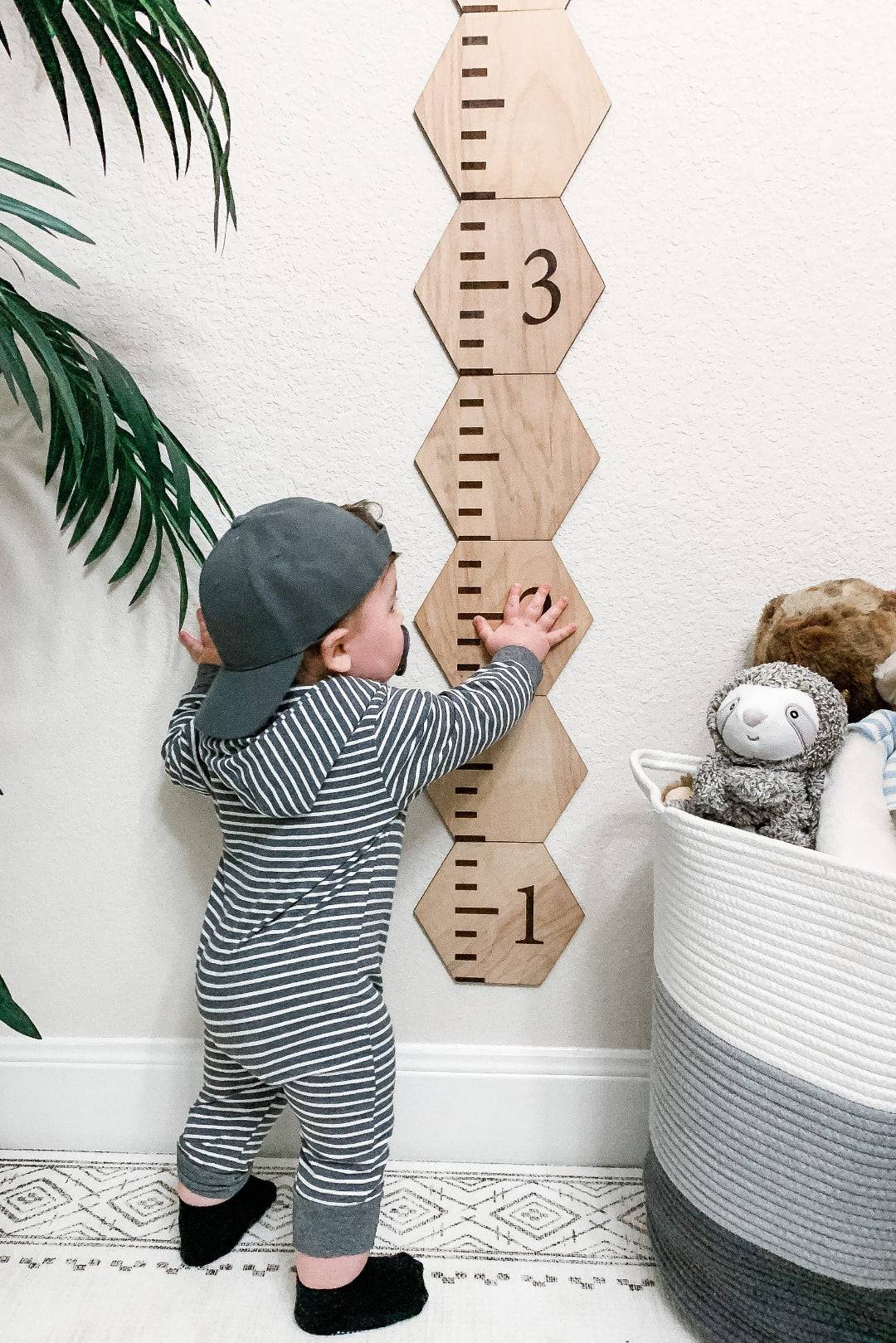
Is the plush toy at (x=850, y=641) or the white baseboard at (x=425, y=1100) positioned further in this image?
the white baseboard at (x=425, y=1100)

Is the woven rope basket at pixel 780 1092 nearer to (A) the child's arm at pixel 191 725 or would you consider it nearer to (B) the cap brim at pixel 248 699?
(B) the cap brim at pixel 248 699

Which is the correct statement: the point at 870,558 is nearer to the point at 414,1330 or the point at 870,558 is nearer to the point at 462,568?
the point at 462,568

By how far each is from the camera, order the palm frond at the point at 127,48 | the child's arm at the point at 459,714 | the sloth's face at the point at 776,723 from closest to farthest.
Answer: the palm frond at the point at 127,48 → the sloth's face at the point at 776,723 → the child's arm at the point at 459,714

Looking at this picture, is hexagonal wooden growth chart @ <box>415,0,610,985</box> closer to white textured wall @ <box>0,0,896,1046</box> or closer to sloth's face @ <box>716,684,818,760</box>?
white textured wall @ <box>0,0,896,1046</box>

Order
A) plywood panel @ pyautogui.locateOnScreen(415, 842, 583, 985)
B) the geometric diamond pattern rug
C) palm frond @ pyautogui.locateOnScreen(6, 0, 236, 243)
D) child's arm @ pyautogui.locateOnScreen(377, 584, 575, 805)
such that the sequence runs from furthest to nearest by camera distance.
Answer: plywood panel @ pyautogui.locateOnScreen(415, 842, 583, 985), the geometric diamond pattern rug, child's arm @ pyautogui.locateOnScreen(377, 584, 575, 805), palm frond @ pyautogui.locateOnScreen(6, 0, 236, 243)

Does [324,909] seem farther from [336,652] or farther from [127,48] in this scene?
[127,48]

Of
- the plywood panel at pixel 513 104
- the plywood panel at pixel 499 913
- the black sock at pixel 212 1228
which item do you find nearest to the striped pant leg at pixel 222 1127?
the black sock at pixel 212 1228

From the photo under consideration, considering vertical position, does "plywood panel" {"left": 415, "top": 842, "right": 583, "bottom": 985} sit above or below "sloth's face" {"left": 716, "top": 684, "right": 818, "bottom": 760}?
below

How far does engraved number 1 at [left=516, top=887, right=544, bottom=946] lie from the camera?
4.30 ft

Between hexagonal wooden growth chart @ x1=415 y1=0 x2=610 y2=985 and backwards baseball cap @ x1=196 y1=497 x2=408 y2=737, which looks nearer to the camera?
backwards baseball cap @ x1=196 y1=497 x2=408 y2=737

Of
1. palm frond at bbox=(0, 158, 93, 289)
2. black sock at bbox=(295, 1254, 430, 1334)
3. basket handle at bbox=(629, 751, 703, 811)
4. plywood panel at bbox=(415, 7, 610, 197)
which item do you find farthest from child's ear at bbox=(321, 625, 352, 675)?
black sock at bbox=(295, 1254, 430, 1334)

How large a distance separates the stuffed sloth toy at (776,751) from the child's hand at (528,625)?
0.25m

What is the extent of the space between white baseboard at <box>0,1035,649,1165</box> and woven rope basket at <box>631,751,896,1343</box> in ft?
0.88

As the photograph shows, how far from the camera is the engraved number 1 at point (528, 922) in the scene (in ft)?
4.30
